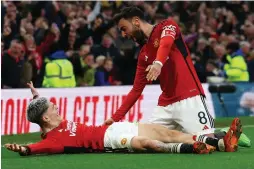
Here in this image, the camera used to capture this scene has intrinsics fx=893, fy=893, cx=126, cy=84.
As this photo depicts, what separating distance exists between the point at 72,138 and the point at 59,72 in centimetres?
794

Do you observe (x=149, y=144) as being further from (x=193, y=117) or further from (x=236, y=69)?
(x=236, y=69)

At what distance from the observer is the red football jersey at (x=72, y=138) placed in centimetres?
1073

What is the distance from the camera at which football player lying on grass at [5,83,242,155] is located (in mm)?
10594

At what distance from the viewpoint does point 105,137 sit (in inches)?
425

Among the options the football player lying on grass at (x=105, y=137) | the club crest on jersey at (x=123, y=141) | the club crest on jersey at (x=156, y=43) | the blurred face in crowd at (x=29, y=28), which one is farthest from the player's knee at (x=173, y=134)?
the blurred face in crowd at (x=29, y=28)


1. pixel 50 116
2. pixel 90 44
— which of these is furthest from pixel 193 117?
pixel 90 44

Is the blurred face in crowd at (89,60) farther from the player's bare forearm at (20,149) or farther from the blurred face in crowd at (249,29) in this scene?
the player's bare forearm at (20,149)

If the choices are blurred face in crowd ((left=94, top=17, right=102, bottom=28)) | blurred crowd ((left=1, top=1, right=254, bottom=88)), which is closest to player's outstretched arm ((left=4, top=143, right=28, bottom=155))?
blurred crowd ((left=1, top=1, right=254, bottom=88))

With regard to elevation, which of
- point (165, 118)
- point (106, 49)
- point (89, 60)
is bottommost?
point (165, 118)

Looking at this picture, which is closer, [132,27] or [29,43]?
[132,27]

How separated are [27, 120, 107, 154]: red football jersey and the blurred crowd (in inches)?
288

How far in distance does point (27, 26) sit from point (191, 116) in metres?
9.61

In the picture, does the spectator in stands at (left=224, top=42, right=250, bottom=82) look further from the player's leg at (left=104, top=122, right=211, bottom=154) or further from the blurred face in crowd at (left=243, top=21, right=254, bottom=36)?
the player's leg at (left=104, top=122, right=211, bottom=154)

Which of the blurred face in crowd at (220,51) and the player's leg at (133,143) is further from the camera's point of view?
the blurred face in crowd at (220,51)
